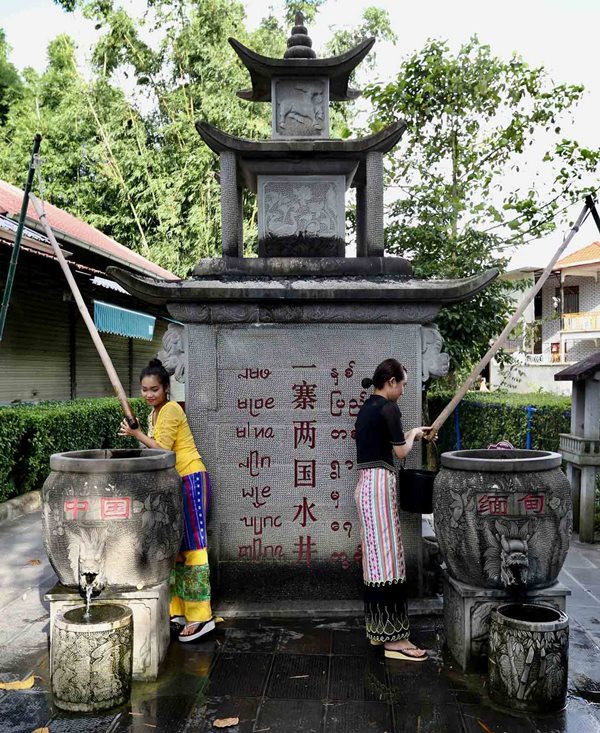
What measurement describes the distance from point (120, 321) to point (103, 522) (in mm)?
9075

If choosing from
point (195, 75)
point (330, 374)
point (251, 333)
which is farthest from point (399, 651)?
point (195, 75)

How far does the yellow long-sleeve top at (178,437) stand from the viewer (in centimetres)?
483

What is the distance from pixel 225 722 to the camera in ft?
11.7

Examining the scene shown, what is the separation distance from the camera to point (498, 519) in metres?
4.17

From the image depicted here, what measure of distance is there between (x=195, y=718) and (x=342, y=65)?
16.5 feet

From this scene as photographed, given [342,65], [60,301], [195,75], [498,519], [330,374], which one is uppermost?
[195,75]

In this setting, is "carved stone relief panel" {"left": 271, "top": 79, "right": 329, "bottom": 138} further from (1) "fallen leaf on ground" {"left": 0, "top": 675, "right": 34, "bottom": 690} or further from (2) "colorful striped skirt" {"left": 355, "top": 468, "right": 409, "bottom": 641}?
(1) "fallen leaf on ground" {"left": 0, "top": 675, "right": 34, "bottom": 690}

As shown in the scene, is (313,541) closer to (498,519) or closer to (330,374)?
(330,374)

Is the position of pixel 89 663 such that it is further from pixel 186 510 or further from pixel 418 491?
pixel 418 491

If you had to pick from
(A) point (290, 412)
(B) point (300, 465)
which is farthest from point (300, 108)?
(B) point (300, 465)

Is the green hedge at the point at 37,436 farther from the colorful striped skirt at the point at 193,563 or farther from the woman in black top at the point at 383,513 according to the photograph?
the woman in black top at the point at 383,513

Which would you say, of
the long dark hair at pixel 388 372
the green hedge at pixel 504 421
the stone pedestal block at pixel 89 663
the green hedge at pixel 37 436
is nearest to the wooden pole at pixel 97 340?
the stone pedestal block at pixel 89 663

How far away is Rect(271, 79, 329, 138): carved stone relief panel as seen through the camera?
6148 mm

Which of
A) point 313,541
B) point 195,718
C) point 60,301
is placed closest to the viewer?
point 195,718
